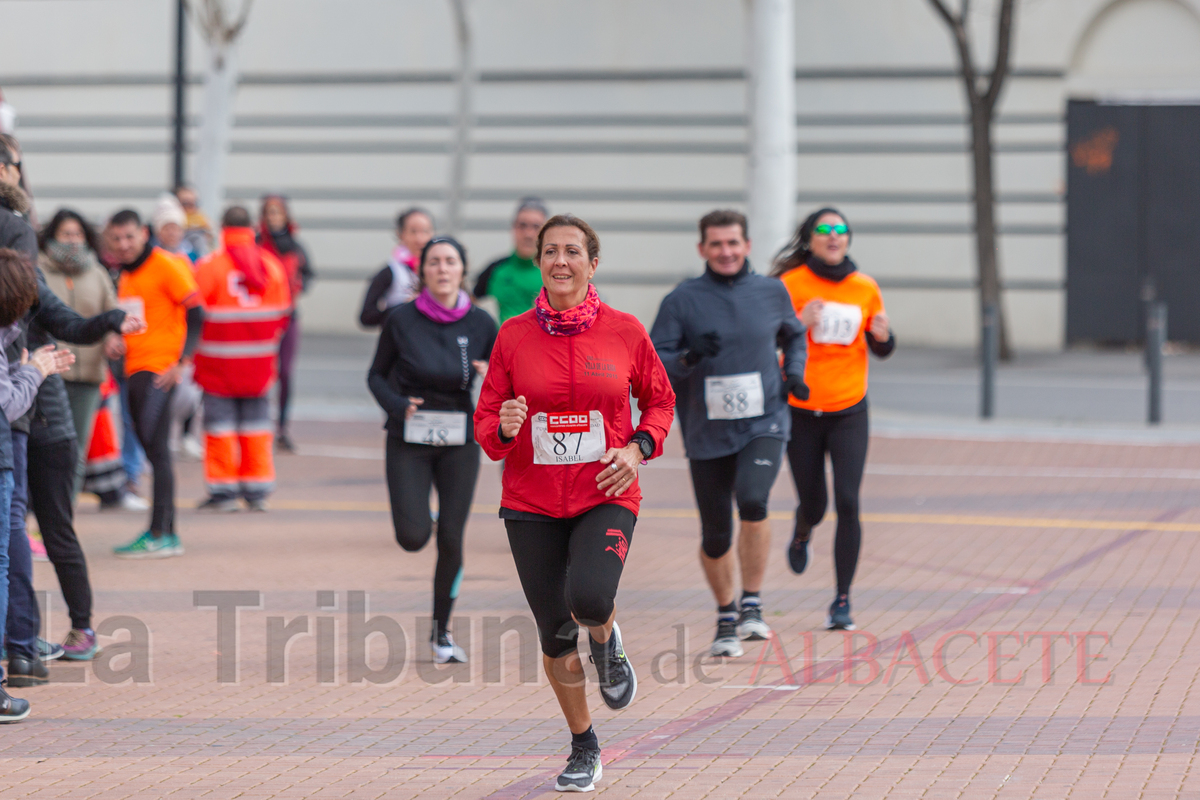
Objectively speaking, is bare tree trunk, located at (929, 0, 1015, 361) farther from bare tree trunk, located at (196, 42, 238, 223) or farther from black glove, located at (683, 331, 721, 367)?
black glove, located at (683, 331, 721, 367)

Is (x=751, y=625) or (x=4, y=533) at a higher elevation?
(x=4, y=533)

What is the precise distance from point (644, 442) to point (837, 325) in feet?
8.40

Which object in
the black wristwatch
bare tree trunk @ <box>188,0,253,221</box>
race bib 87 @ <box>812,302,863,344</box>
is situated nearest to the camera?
the black wristwatch

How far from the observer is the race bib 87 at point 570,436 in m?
5.10

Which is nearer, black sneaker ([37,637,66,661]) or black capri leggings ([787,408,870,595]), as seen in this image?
black sneaker ([37,637,66,661])

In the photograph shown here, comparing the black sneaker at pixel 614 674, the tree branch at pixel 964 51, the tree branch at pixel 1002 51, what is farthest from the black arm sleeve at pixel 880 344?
the tree branch at pixel 964 51

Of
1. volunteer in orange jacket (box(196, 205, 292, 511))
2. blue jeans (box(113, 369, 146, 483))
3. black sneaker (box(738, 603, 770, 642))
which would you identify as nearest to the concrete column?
volunteer in orange jacket (box(196, 205, 292, 511))

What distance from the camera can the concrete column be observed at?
1507 centimetres

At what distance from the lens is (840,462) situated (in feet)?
24.3

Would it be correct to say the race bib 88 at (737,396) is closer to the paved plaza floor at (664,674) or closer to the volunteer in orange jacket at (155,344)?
the paved plaza floor at (664,674)

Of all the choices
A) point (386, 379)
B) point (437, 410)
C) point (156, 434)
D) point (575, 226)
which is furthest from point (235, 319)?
point (575, 226)

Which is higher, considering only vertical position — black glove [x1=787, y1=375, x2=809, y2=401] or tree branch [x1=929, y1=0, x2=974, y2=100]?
tree branch [x1=929, y1=0, x2=974, y2=100]

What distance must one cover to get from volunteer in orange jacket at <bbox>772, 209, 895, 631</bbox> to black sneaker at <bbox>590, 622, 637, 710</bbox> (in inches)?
89.6

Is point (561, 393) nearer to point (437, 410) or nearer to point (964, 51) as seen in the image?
point (437, 410)
